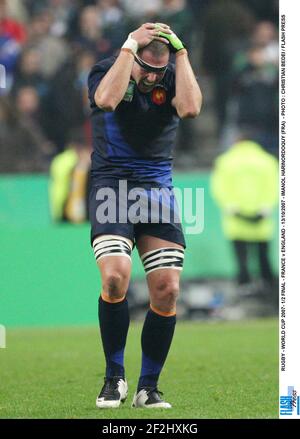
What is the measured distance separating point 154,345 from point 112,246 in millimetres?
765

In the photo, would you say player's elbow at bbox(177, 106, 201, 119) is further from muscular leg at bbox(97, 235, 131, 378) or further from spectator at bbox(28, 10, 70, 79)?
spectator at bbox(28, 10, 70, 79)

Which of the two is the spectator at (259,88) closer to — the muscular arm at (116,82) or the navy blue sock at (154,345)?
the navy blue sock at (154,345)

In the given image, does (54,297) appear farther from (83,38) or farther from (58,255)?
(83,38)

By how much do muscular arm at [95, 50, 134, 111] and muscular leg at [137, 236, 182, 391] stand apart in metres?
0.96

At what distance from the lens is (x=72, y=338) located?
13.4 meters

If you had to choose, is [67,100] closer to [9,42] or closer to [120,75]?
[9,42]

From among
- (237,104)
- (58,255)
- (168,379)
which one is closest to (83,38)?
(237,104)

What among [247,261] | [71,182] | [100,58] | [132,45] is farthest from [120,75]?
[100,58]

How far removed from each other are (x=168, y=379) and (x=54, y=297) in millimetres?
6227

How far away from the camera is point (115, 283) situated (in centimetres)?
743

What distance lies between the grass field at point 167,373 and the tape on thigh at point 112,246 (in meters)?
1.00

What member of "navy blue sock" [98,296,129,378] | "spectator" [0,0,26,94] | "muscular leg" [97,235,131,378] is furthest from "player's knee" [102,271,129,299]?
"spectator" [0,0,26,94]

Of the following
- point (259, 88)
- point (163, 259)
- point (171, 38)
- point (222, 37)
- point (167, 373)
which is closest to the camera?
point (171, 38)

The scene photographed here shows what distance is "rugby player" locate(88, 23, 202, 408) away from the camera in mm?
7441
